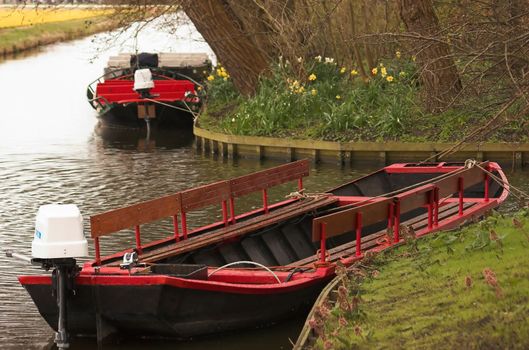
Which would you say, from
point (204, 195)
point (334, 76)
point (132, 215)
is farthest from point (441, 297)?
point (334, 76)

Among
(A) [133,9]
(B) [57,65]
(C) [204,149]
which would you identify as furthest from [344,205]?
(B) [57,65]

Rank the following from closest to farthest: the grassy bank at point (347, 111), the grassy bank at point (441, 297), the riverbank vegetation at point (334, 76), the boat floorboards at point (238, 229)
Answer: the grassy bank at point (441, 297) → the boat floorboards at point (238, 229) → the riverbank vegetation at point (334, 76) → the grassy bank at point (347, 111)

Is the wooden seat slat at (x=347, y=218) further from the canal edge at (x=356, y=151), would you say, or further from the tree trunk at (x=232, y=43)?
the tree trunk at (x=232, y=43)

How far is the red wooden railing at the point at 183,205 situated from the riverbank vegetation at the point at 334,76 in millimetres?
5862

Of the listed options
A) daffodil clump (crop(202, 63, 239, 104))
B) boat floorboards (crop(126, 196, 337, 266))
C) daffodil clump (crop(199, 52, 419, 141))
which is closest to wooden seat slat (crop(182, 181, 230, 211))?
boat floorboards (crop(126, 196, 337, 266))

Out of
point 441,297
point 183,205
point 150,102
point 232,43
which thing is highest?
point 232,43

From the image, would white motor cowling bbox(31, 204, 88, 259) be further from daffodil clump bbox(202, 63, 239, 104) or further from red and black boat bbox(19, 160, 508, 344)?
daffodil clump bbox(202, 63, 239, 104)

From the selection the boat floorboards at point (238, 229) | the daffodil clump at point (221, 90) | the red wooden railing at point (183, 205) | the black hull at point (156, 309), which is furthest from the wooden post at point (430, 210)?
the daffodil clump at point (221, 90)

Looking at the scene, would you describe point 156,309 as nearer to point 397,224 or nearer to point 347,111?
point 397,224

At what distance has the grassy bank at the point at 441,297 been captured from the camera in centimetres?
1055

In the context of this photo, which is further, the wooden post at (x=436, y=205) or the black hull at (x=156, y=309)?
the wooden post at (x=436, y=205)

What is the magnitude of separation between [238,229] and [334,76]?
45.0 ft

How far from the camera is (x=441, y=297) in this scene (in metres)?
11.7

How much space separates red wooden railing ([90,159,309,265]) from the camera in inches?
533
